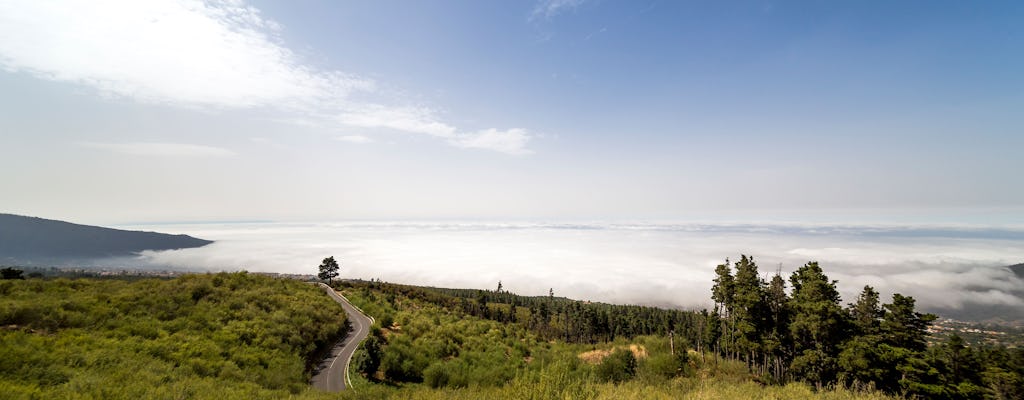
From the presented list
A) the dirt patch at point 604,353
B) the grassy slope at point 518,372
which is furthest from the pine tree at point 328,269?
the dirt patch at point 604,353

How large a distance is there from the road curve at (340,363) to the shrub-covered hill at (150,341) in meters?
1.42

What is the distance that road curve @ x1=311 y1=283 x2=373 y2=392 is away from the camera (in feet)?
83.3

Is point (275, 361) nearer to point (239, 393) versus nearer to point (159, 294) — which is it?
point (239, 393)

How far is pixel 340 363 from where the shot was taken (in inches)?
1161

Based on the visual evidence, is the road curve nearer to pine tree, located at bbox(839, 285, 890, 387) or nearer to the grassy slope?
the grassy slope

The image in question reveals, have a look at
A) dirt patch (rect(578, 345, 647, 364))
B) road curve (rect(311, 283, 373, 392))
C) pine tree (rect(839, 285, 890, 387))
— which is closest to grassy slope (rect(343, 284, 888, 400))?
dirt patch (rect(578, 345, 647, 364))

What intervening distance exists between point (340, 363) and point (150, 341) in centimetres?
1325

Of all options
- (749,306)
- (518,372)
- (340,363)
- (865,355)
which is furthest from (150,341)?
(865,355)

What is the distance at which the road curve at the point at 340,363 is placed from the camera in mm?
25378

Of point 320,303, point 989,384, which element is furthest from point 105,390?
point 989,384

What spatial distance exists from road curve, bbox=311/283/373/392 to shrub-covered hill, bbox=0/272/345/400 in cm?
142

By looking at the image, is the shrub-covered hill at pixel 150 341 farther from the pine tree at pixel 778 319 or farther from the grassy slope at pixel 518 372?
the pine tree at pixel 778 319

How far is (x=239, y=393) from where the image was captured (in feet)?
53.0

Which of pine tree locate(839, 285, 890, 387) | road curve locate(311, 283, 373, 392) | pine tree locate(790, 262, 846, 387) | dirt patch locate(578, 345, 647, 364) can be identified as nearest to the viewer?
road curve locate(311, 283, 373, 392)
